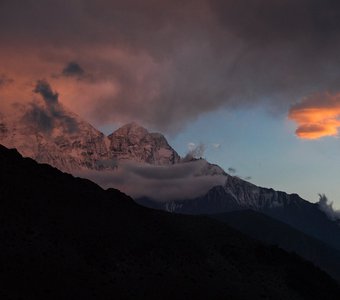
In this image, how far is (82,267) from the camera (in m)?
94.4

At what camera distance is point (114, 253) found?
106 meters

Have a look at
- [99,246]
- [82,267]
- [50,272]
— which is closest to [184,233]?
[99,246]

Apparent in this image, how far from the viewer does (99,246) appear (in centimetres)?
10438

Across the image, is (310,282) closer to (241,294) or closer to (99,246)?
(241,294)

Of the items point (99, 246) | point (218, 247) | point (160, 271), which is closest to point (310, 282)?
point (218, 247)

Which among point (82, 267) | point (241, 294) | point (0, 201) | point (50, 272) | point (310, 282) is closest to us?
point (50, 272)

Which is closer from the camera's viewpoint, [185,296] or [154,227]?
[185,296]

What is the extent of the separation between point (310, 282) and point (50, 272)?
76.3 m

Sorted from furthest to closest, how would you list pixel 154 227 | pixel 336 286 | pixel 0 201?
pixel 336 286
pixel 154 227
pixel 0 201

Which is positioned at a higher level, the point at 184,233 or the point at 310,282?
the point at 184,233

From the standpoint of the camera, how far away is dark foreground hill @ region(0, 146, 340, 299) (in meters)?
88.1

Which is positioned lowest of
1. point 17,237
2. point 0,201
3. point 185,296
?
point 185,296

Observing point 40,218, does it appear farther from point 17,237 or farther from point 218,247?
point 218,247

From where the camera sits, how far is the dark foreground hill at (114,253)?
3469 inches
